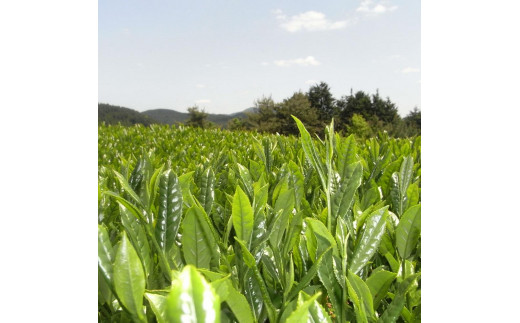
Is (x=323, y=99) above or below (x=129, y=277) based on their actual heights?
above

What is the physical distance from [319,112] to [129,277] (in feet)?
257

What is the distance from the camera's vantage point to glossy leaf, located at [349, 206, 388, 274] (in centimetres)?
104

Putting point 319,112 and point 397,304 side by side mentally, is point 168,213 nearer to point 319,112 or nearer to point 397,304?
point 397,304

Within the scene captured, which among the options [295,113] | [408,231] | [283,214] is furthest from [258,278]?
[295,113]

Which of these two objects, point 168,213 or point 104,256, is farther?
point 168,213

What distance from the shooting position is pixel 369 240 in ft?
3.44

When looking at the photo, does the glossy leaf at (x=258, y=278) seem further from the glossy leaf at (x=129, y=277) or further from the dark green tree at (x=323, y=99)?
the dark green tree at (x=323, y=99)

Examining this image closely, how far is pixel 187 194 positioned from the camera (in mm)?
1341

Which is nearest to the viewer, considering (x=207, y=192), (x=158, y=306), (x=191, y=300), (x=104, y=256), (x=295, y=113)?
(x=191, y=300)
